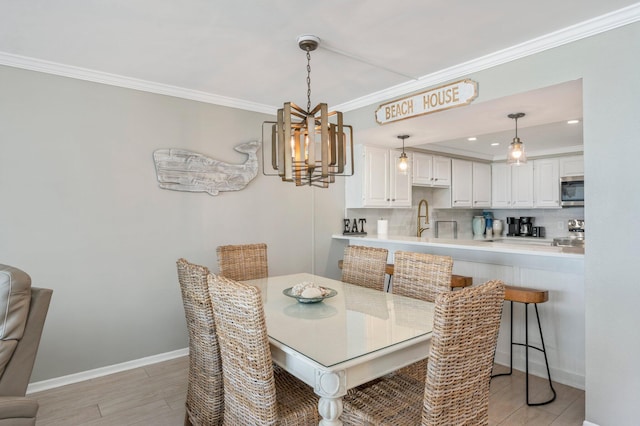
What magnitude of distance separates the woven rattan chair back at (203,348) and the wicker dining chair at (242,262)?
0.97 m

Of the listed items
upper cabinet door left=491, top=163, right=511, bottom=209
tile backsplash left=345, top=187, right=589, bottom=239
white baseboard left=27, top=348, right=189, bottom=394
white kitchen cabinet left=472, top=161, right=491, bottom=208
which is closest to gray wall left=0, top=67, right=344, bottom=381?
white baseboard left=27, top=348, right=189, bottom=394

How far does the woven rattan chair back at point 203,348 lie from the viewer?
6.13ft

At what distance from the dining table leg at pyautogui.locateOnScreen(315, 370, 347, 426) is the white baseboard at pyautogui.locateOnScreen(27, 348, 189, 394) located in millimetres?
2364

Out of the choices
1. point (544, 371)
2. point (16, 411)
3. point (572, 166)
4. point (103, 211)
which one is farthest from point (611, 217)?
point (572, 166)

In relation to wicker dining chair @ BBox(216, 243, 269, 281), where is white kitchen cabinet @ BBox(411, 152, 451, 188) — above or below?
above

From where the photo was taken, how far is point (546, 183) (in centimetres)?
572

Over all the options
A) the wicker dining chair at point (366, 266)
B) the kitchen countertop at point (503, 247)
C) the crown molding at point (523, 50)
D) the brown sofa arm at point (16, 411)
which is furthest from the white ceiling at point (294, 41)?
the brown sofa arm at point (16, 411)

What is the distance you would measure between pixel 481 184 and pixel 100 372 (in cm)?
581

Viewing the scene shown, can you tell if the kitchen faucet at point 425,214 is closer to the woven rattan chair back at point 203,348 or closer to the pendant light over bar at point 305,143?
the pendant light over bar at point 305,143

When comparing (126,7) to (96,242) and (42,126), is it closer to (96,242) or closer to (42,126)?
(42,126)

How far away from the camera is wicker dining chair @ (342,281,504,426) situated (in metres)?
1.26

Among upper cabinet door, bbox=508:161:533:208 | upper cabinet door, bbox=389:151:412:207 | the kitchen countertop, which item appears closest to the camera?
the kitchen countertop

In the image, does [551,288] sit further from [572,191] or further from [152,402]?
[572,191]

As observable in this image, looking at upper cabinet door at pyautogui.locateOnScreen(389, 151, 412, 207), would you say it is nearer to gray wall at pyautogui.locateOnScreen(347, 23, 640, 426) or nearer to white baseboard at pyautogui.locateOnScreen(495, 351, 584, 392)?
white baseboard at pyautogui.locateOnScreen(495, 351, 584, 392)
